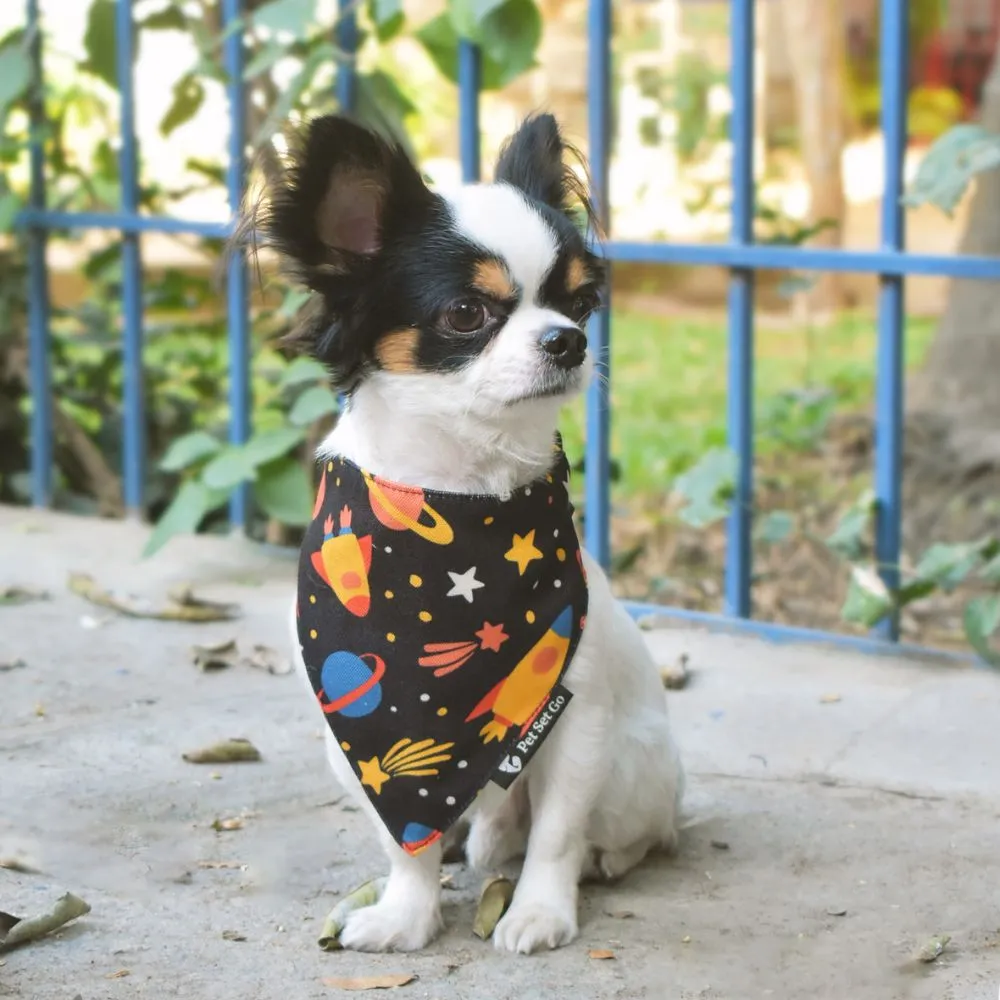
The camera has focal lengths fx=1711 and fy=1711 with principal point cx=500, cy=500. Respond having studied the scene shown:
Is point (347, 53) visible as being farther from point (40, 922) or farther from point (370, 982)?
point (370, 982)

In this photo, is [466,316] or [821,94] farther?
[821,94]

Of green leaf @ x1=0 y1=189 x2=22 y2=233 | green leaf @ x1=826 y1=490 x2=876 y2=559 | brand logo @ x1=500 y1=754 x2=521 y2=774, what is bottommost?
brand logo @ x1=500 y1=754 x2=521 y2=774

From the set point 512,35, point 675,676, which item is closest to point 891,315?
point 675,676

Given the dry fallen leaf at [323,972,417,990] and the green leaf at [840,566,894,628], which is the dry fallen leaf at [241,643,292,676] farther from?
the dry fallen leaf at [323,972,417,990]

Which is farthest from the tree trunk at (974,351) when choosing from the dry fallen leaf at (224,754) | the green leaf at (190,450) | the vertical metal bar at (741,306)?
the dry fallen leaf at (224,754)

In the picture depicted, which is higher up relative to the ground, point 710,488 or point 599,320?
point 599,320

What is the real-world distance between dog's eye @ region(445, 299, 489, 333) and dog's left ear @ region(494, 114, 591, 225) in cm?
33

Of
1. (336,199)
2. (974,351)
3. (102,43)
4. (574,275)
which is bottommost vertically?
(974,351)

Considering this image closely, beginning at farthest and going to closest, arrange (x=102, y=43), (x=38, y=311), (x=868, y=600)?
(x=38, y=311)
(x=102, y=43)
(x=868, y=600)

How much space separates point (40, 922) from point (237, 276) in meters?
2.58

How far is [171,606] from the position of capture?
4602 millimetres

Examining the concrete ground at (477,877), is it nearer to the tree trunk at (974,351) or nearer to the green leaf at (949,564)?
the green leaf at (949,564)

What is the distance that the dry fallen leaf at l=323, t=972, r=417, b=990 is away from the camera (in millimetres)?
2576

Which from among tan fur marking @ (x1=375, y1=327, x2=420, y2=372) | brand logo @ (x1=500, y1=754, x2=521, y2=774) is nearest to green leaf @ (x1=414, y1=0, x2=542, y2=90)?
tan fur marking @ (x1=375, y1=327, x2=420, y2=372)
